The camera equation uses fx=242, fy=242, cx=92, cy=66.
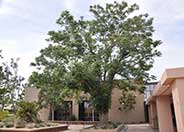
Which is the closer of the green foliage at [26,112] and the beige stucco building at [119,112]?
the green foliage at [26,112]

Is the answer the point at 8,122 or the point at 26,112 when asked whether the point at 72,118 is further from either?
the point at 26,112

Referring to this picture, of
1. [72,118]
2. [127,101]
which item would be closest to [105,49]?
[127,101]

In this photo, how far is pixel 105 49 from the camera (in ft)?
67.6

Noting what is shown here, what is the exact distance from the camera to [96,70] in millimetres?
18734

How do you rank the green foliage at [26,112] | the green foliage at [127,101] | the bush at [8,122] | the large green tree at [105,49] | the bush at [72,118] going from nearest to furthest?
1. the bush at [8,122]
2. the green foliage at [26,112]
3. the large green tree at [105,49]
4. the green foliage at [127,101]
5. the bush at [72,118]

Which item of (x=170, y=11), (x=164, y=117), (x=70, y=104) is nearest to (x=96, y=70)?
(x=164, y=117)

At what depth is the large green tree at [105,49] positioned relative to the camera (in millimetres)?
20094

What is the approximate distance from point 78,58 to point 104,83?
3158 millimetres

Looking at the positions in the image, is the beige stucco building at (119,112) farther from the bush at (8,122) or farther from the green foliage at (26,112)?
the green foliage at (26,112)

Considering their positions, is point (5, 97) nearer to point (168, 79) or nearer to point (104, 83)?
point (104, 83)

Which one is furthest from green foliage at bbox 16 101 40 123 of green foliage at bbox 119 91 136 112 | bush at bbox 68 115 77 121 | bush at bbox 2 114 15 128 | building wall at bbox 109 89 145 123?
building wall at bbox 109 89 145 123

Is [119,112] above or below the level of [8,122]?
above

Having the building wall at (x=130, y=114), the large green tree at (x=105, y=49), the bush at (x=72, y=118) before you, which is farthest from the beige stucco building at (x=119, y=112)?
the large green tree at (x=105, y=49)

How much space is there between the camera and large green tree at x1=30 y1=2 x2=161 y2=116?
20094 mm
